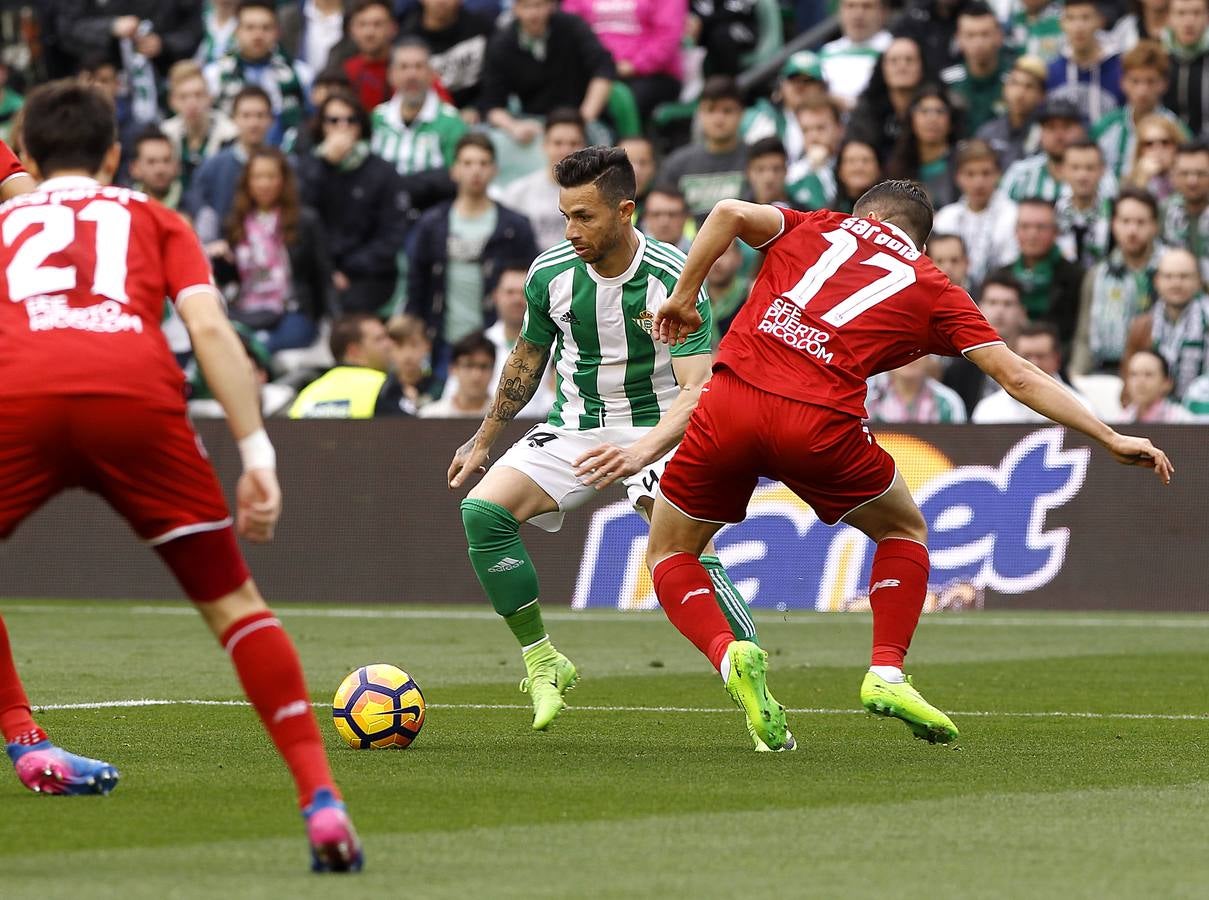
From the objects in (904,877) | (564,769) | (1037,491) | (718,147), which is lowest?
(1037,491)

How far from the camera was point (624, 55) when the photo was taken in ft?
65.8

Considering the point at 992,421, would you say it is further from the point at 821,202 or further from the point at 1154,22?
the point at 1154,22

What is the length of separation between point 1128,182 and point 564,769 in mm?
11198

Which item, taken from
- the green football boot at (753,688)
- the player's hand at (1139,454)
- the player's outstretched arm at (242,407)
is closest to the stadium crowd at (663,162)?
the player's hand at (1139,454)

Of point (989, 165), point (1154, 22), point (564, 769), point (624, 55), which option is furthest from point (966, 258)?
point (564, 769)

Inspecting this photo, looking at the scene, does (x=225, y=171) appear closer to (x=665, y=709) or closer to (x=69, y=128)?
(x=665, y=709)

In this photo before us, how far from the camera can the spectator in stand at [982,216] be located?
55.7 ft

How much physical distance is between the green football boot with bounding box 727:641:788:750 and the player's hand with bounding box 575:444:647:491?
942 millimetres

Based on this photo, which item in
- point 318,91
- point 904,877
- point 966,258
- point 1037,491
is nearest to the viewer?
point 904,877

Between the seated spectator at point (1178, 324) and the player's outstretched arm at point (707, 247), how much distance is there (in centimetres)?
840

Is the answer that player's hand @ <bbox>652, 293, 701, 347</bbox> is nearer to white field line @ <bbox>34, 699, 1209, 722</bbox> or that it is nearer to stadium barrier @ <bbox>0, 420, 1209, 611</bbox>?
white field line @ <bbox>34, 699, 1209, 722</bbox>

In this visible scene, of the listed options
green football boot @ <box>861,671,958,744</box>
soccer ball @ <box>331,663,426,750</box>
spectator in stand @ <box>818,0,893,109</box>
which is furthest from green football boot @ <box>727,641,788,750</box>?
spectator in stand @ <box>818,0,893,109</box>

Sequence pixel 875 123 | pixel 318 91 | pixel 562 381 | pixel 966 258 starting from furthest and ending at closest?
1. pixel 318 91
2. pixel 875 123
3. pixel 966 258
4. pixel 562 381

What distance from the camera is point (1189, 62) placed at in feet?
58.4
